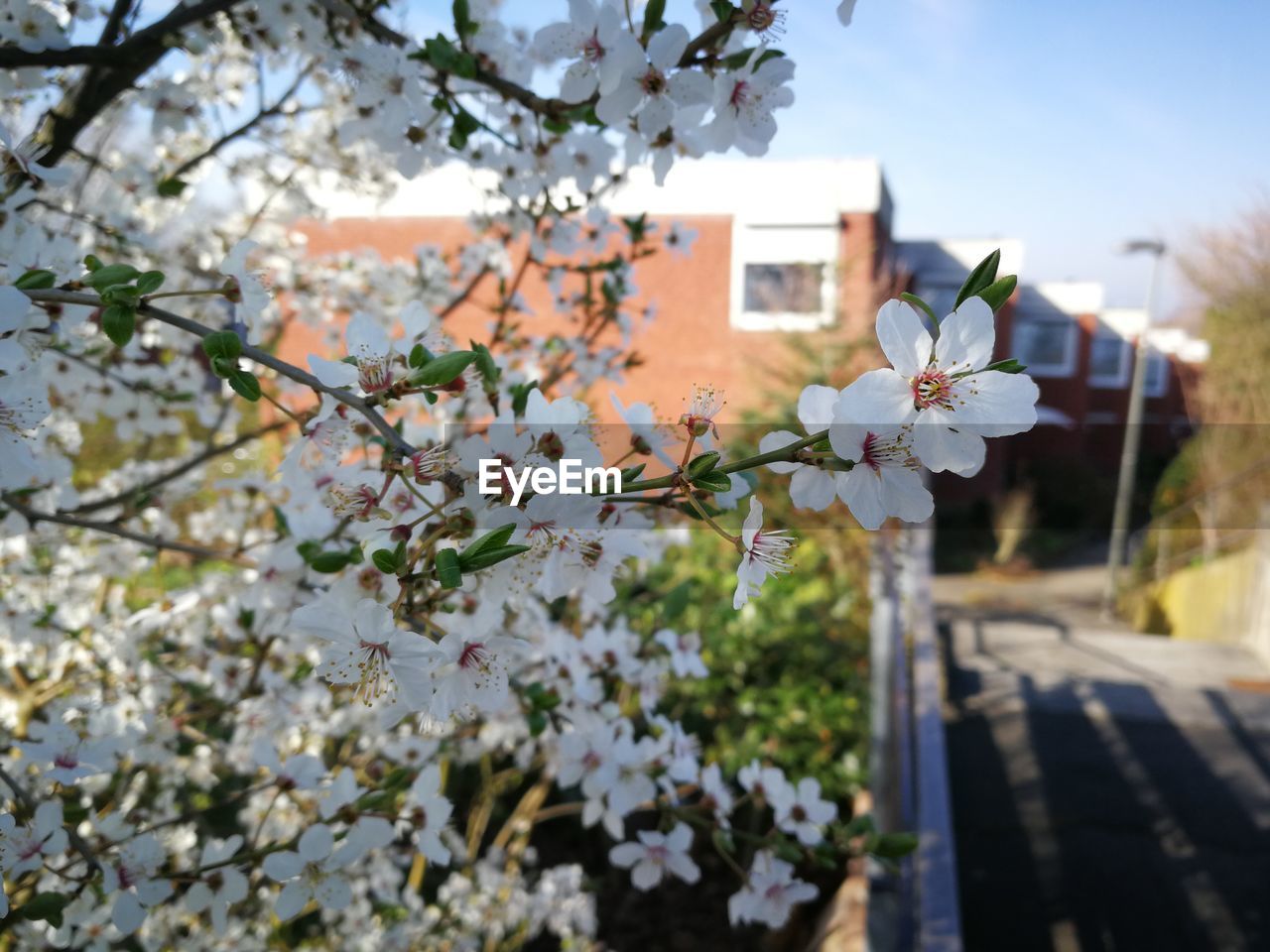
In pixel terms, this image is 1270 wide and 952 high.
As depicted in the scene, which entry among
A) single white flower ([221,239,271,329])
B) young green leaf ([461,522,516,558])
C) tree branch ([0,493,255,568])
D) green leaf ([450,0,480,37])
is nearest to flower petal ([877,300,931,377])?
young green leaf ([461,522,516,558])

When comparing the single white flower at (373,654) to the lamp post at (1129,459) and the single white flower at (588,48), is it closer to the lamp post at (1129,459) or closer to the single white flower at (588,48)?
the single white flower at (588,48)

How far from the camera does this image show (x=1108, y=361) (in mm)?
16594

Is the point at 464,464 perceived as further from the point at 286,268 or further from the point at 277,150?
the point at 286,268

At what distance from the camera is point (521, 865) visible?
3143mm

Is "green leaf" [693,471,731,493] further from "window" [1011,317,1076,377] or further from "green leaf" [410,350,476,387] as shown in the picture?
"window" [1011,317,1076,377]

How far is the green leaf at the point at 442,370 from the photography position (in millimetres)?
743

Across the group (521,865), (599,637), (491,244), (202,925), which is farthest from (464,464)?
(521,865)

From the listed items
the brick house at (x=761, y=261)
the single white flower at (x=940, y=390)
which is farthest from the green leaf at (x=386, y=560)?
the brick house at (x=761, y=261)

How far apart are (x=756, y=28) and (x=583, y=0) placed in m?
0.21

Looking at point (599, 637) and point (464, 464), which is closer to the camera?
point (464, 464)

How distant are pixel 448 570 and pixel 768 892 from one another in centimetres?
100

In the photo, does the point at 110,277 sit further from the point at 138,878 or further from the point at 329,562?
the point at 138,878

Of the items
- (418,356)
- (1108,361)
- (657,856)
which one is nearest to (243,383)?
(418,356)

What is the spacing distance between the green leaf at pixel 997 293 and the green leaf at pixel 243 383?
1.89ft
